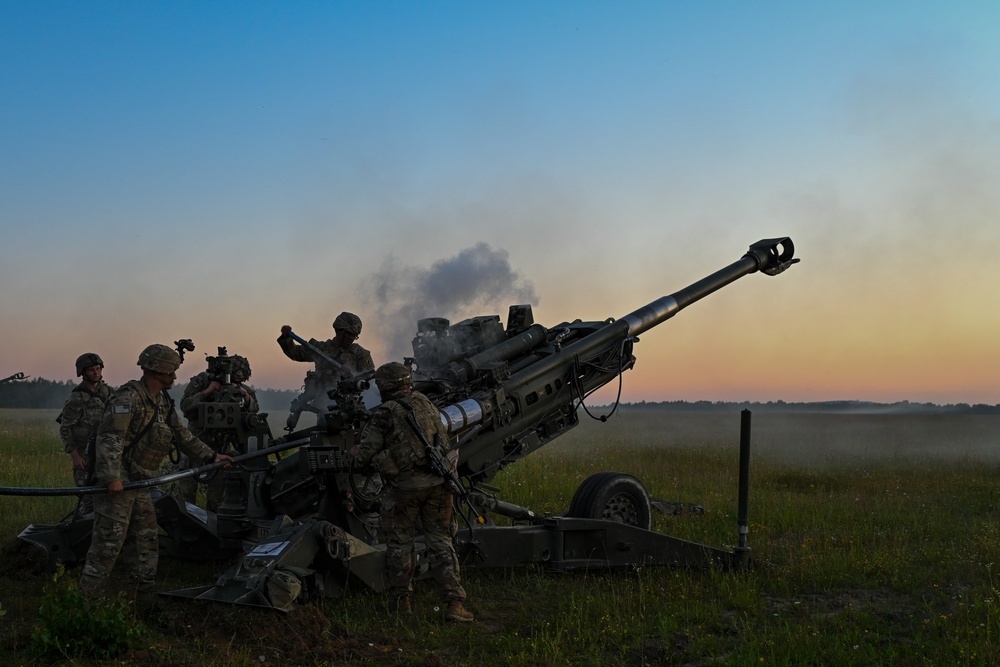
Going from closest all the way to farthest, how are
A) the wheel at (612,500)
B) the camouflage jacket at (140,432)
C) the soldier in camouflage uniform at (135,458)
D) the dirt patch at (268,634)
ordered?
the dirt patch at (268,634) → the soldier in camouflage uniform at (135,458) → the camouflage jacket at (140,432) → the wheel at (612,500)

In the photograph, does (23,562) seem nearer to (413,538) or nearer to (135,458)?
(135,458)

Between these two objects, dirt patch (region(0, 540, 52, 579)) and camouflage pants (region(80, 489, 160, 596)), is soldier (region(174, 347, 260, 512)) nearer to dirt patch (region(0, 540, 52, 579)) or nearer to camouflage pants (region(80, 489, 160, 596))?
camouflage pants (region(80, 489, 160, 596))

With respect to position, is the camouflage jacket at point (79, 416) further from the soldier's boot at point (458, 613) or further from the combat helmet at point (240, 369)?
the soldier's boot at point (458, 613)

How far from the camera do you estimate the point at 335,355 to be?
9.83 m

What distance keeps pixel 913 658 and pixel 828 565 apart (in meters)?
2.45

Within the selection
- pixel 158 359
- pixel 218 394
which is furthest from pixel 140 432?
pixel 218 394

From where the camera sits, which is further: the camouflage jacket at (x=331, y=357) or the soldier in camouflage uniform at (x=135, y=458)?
the camouflage jacket at (x=331, y=357)

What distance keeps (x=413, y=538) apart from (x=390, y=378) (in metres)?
1.25

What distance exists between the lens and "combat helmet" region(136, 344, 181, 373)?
7.45m

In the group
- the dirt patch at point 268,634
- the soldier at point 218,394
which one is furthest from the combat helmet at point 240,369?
the dirt patch at point 268,634

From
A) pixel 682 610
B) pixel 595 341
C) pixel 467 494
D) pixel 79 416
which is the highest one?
pixel 595 341

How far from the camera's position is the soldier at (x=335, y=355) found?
31.6 feet

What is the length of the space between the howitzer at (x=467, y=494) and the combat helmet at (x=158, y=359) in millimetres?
1164

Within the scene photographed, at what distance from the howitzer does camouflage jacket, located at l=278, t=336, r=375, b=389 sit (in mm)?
1372
